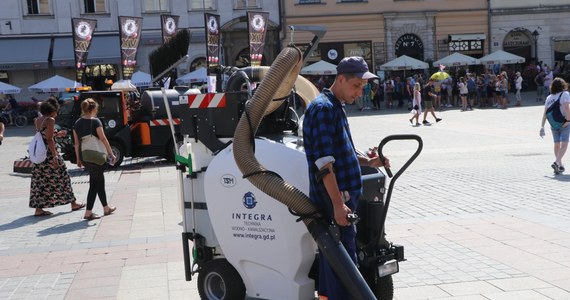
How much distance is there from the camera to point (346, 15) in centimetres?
3909

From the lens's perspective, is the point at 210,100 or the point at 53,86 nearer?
the point at 210,100

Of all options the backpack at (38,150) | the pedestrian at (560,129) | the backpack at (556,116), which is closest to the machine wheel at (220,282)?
the backpack at (38,150)

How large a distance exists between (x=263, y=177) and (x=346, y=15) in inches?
1416

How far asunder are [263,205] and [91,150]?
17.8ft

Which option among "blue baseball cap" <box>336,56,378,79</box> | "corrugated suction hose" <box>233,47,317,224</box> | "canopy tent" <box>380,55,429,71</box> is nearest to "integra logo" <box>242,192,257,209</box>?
"corrugated suction hose" <box>233,47,317,224</box>

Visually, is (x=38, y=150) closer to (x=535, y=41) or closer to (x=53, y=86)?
(x=53, y=86)

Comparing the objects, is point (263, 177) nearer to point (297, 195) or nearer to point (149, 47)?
point (297, 195)

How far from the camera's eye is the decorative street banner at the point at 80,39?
2850 cm

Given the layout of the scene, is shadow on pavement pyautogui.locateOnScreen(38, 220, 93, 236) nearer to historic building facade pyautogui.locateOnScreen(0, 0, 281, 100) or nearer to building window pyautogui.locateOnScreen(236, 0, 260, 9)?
historic building facade pyautogui.locateOnScreen(0, 0, 281, 100)

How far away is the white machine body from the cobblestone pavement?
109 cm

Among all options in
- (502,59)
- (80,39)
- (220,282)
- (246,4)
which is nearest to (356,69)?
(220,282)

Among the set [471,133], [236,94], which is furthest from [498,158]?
[236,94]

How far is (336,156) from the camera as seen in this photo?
4.07 metres

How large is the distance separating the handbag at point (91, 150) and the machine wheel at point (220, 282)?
15.3ft
